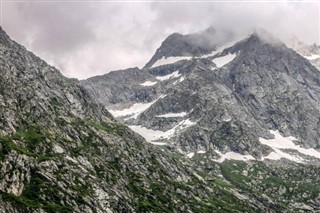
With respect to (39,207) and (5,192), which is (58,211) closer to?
(39,207)

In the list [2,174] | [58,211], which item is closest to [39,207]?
[58,211]

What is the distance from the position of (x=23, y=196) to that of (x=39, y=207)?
12704mm

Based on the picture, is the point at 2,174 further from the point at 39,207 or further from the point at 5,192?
the point at 39,207

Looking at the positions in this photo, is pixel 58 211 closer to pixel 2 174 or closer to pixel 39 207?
pixel 39 207

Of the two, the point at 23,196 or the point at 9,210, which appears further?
the point at 23,196

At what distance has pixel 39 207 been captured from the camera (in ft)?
619

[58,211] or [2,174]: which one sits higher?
[2,174]

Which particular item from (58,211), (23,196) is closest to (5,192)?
(23,196)

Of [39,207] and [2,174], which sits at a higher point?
[2,174]

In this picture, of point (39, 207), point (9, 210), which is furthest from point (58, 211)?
point (9, 210)

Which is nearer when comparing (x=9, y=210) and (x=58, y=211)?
(x=9, y=210)

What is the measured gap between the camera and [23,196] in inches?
7781

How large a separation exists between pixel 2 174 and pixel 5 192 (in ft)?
35.0

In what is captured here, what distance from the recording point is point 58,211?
194125 mm
